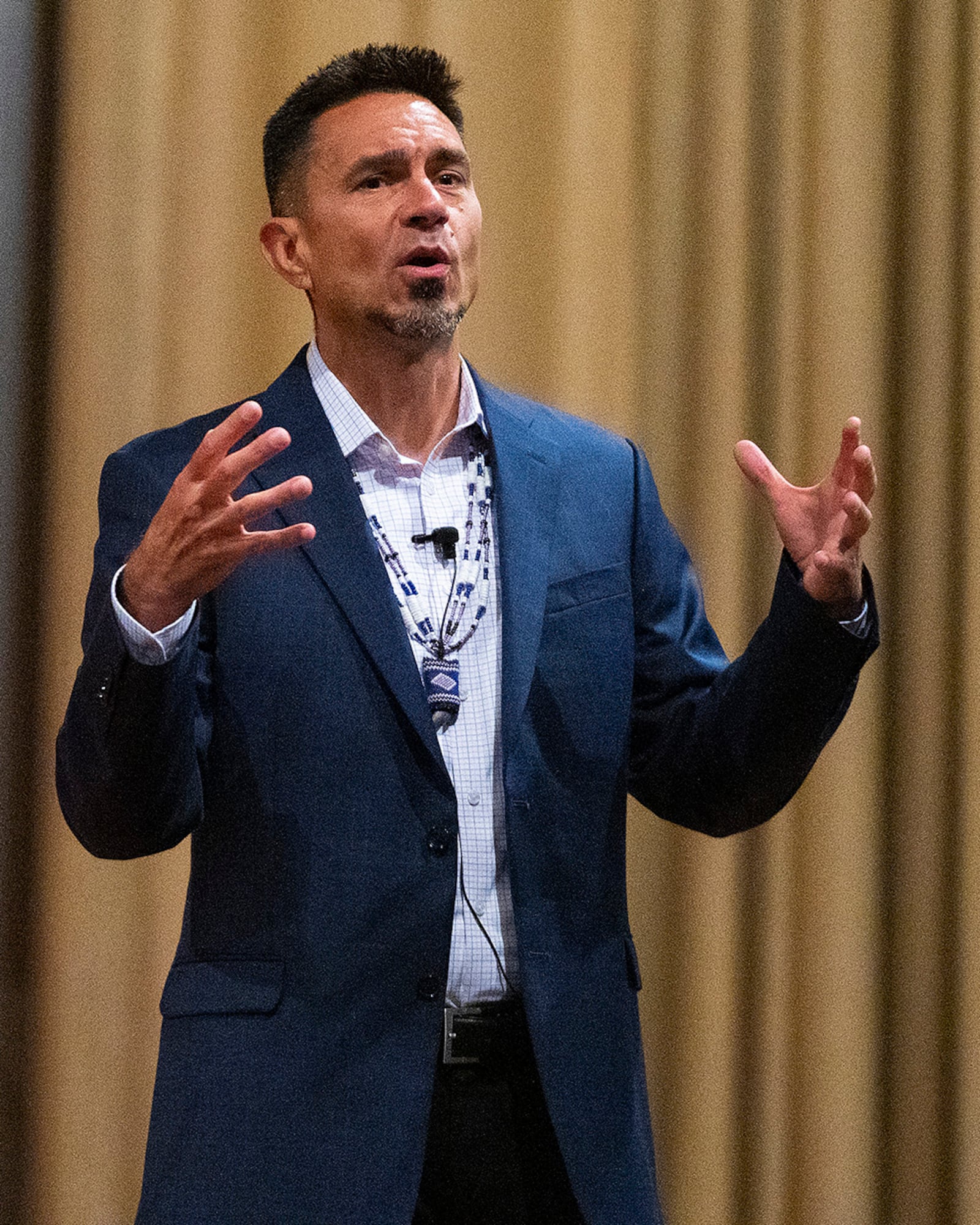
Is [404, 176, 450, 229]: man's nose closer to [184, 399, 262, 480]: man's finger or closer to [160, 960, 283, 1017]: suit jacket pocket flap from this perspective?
[184, 399, 262, 480]: man's finger

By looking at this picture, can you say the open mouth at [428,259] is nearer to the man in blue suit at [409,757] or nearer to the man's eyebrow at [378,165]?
the man in blue suit at [409,757]

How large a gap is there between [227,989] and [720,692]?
1.76 feet

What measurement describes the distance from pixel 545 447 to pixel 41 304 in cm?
104

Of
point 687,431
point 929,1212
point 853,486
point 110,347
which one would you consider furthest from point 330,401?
point 929,1212

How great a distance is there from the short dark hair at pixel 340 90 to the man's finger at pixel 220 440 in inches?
22.9

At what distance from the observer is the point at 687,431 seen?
228cm

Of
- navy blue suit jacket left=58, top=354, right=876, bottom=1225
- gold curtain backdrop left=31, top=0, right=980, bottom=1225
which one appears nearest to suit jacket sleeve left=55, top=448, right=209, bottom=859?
navy blue suit jacket left=58, top=354, right=876, bottom=1225

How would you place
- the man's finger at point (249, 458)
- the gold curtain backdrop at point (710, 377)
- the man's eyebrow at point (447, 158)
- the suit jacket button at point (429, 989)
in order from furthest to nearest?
the gold curtain backdrop at point (710, 377)
the man's eyebrow at point (447, 158)
the suit jacket button at point (429, 989)
the man's finger at point (249, 458)

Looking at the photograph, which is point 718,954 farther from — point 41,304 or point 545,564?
point 41,304

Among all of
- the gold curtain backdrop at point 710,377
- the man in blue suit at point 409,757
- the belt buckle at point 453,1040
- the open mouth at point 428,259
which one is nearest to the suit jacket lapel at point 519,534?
the man in blue suit at point 409,757

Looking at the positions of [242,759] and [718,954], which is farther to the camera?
[718,954]

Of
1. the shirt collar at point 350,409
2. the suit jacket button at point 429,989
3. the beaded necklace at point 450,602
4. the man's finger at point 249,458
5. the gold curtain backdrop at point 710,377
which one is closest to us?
the man's finger at point 249,458

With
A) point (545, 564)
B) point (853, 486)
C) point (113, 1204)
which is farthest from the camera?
point (113, 1204)

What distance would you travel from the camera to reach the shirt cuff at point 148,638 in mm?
1146
